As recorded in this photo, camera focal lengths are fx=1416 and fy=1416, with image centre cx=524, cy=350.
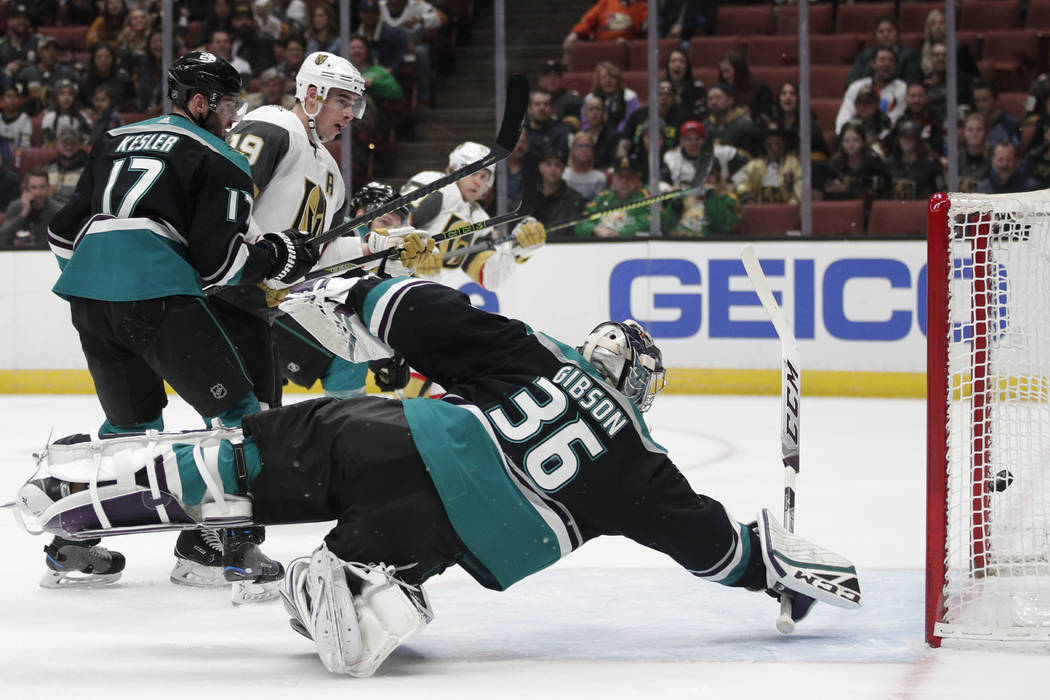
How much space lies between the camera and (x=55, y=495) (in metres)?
2.59

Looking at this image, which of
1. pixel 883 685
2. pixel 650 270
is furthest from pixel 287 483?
pixel 650 270

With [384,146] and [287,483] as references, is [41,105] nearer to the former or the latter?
[384,146]

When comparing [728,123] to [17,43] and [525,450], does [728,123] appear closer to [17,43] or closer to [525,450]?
[17,43]

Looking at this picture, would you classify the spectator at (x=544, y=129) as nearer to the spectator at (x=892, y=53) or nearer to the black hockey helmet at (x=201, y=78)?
the spectator at (x=892, y=53)

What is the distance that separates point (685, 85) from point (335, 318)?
4730mm

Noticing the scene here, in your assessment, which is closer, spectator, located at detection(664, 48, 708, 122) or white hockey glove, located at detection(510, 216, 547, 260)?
white hockey glove, located at detection(510, 216, 547, 260)

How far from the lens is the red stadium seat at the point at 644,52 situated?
716 centimetres

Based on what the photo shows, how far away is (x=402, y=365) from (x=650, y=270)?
2.68 metres

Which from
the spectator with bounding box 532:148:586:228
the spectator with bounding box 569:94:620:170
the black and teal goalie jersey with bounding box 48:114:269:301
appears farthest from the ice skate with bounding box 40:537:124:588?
the spectator with bounding box 569:94:620:170

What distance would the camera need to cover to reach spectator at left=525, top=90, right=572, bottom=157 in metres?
7.30

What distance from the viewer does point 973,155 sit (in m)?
6.74

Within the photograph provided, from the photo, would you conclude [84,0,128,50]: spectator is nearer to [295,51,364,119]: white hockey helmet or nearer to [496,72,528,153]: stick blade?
[295,51,364,119]: white hockey helmet

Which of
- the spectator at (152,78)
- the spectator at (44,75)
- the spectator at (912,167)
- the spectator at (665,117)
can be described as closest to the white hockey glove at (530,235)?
the spectator at (665,117)

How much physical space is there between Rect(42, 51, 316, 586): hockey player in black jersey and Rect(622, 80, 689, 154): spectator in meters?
4.10
